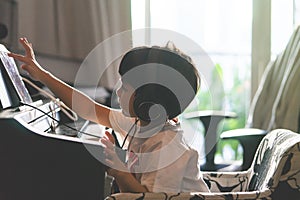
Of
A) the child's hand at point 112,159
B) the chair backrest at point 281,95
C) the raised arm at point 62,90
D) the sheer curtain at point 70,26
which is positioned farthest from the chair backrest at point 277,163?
the sheer curtain at point 70,26

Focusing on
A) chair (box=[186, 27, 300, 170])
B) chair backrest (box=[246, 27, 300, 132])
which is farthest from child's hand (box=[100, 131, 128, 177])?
chair backrest (box=[246, 27, 300, 132])

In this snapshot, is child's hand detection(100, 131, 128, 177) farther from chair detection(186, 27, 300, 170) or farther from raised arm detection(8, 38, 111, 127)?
chair detection(186, 27, 300, 170)

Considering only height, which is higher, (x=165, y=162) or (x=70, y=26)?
(x=70, y=26)

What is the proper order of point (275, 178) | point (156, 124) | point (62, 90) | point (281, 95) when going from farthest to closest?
point (281, 95), point (62, 90), point (156, 124), point (275, 178)

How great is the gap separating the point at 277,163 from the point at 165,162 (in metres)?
0.26

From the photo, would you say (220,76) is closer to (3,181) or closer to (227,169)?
(227,169)

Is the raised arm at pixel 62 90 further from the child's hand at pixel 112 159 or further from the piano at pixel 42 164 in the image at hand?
the child's hand at pixel 112 159

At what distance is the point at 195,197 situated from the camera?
3.46 feet

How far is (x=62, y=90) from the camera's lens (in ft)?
4.42

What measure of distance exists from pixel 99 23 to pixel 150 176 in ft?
5.77

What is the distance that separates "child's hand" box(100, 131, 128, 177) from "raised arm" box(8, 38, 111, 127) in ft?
0.96

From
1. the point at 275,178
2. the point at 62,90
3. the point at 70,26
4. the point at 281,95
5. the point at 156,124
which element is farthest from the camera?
the point at 70,26

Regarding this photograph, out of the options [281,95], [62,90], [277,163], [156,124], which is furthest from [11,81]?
[281,95]

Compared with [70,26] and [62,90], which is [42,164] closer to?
[62,90]
